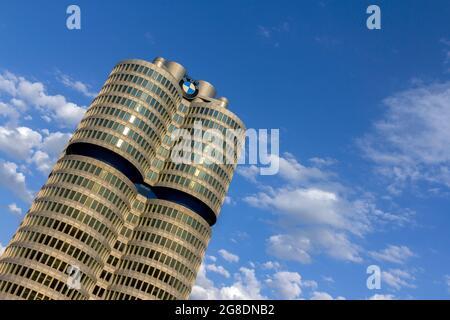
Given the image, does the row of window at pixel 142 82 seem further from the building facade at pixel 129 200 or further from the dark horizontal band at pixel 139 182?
the dark horizontal band at pixel 139 182

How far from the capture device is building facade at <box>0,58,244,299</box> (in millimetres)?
109625

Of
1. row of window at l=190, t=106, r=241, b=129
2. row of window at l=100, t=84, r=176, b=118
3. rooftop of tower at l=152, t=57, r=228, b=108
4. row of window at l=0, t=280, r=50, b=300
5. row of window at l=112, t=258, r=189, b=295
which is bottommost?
row of window at l=0, t=280, r=50, b=300

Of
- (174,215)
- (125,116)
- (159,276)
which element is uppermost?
(125,116)

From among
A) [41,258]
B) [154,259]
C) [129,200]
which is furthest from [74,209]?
[154,259]

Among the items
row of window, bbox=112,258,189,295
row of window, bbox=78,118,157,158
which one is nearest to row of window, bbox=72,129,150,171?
row of window, bbox=78,118,157,158

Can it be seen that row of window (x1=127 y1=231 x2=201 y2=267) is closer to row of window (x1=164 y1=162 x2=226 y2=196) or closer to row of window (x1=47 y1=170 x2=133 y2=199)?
row of window (x1=47 y1=170 x2=133 y2=199)

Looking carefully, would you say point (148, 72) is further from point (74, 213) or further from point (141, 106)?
point (74, 213)

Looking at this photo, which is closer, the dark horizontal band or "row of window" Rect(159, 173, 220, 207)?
the dark horizontal band

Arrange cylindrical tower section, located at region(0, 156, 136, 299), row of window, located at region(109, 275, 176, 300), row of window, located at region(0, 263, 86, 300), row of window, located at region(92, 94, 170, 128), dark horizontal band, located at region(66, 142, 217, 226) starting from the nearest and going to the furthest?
row of window, located at region(0, 263, 86, 300), cylindrical tower section, located at region(0, 156, 136, 299), row of window, located at region(109, 275, 176, 300), dark horizontal band, located at region(66, 142, 217, 226), row of window, located at region(92, 94, 170, 128)

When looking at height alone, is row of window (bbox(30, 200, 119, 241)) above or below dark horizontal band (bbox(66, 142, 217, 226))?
below

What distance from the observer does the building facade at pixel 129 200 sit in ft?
360

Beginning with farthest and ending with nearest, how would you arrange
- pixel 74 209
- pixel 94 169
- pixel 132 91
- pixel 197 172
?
1. pixel 197 172
2. pixel 132 91
3. pixel 94 169
4. pixel 74 209

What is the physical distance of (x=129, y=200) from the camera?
5032 inches
